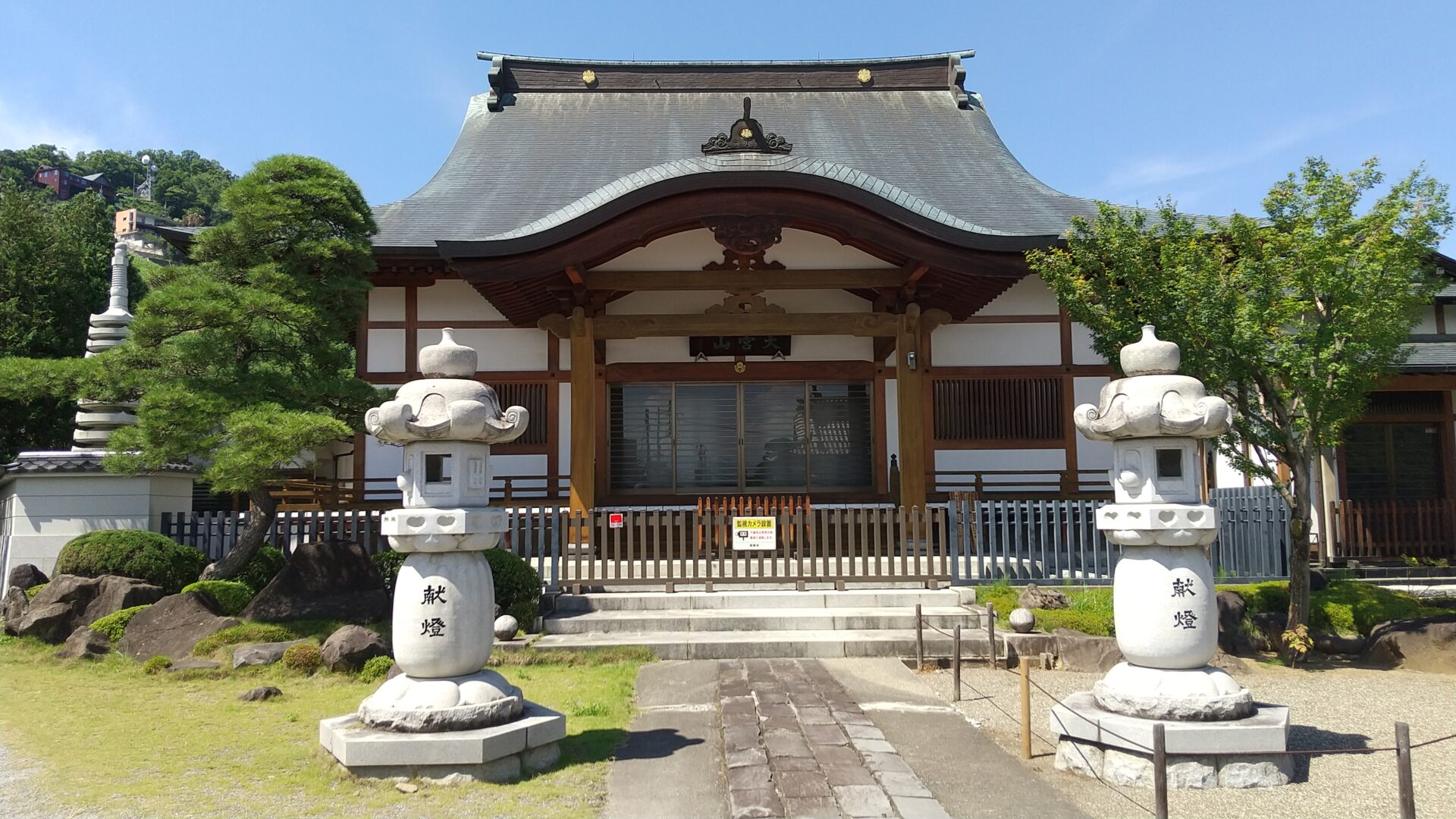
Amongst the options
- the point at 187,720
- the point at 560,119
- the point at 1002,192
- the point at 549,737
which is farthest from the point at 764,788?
the point at 560,119

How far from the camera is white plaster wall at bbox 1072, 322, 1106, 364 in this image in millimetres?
13602

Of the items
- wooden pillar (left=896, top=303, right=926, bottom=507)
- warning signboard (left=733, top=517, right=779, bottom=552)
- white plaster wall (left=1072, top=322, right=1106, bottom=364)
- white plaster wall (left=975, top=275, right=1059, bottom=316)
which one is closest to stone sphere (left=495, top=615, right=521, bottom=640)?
warning signboard (left=733, top=517, right=779, bottom=552)

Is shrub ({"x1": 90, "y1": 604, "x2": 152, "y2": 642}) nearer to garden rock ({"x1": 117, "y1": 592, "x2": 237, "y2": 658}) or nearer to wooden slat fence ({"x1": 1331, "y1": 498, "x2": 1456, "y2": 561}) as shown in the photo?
garden rock ({"x1": 117, "y1": 592, "x2": 237, "y2": 658})

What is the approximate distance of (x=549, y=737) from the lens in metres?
5.20

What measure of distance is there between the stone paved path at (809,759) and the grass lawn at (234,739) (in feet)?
2.52

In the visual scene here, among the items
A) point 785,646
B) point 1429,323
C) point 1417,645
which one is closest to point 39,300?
point 785,646

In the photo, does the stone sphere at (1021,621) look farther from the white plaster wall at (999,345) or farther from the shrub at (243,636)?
the shrub at (243,636)

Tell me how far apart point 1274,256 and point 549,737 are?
24.7ft

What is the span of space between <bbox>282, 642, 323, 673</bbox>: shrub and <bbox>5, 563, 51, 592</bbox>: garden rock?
3.95 meters

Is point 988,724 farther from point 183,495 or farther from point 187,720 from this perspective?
point 183,495

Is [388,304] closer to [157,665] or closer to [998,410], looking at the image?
[157,665]

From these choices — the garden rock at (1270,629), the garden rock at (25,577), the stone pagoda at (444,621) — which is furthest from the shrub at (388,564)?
the garden rock at (1270,629)

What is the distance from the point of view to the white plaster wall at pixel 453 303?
44.4 ft

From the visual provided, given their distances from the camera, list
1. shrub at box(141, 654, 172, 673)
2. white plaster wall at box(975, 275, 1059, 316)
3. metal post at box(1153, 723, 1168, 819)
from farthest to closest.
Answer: white plaster wall at box(975, 275, 1059, 316) → shrub at box(141, 654, 172, 673) → metal post at box(1153, 723, 1168, 819)
